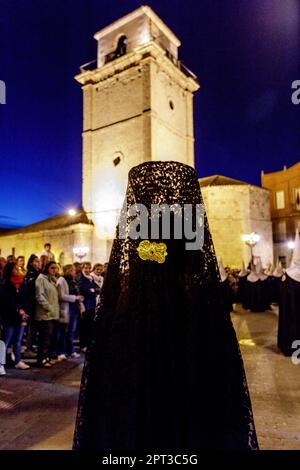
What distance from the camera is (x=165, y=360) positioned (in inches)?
84.8

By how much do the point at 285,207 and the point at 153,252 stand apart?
36168 mm

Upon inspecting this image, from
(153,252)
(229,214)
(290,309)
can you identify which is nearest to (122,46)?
(229,214)

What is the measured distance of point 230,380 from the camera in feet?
7.30

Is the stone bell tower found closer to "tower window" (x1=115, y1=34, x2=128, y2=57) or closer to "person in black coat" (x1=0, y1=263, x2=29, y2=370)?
"tower window" (x1=115, y1=34, x2=128, y2=57)

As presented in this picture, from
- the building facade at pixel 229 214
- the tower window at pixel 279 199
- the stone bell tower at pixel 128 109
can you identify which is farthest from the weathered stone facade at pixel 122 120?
the tower window at pixel 279 199

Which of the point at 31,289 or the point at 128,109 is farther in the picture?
the point at 128,109

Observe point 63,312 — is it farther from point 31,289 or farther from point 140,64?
point 140,64

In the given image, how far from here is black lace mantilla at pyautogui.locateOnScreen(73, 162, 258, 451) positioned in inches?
82.7

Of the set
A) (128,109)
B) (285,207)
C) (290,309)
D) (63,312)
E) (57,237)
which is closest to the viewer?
(63,312)
